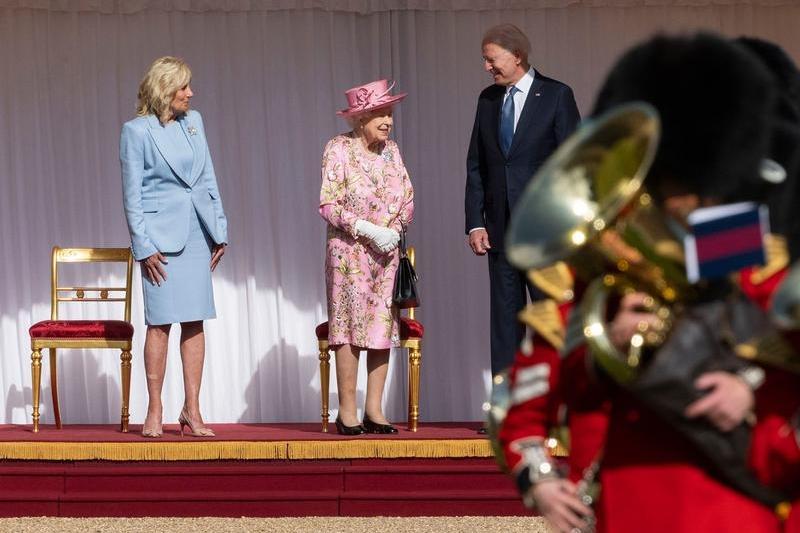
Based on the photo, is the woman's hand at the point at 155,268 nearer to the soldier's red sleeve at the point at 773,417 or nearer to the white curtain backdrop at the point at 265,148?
the white curtain backdrop at the point at 265,148

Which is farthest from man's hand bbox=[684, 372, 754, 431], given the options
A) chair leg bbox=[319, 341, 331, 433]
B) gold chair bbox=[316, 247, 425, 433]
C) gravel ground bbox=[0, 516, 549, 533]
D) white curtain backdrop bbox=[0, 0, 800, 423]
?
white curtain backdrop bbox=[0, 0, 800, 423]

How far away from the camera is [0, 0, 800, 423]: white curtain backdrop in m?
7.26

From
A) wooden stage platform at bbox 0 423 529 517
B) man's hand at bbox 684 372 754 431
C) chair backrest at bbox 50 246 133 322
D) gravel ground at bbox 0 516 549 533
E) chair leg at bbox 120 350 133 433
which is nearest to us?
man's hand at bbox 684 372 754 431

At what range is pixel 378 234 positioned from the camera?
19.1 feet

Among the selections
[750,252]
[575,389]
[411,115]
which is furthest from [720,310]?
[411,115]

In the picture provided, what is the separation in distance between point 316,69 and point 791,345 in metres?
5.79

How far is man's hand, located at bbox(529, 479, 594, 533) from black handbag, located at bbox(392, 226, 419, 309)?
396cm

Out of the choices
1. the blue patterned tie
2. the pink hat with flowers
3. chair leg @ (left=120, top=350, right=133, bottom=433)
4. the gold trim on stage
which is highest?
the pink hat with flowers

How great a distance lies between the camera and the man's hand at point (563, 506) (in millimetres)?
1853

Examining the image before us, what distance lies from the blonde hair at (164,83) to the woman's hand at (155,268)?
1.79ft

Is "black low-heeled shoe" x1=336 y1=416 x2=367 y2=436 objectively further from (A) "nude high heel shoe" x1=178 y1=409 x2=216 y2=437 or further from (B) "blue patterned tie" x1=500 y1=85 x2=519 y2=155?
(B) "blue patterned tie" x1=500 y1=85 x2=519 y2=155

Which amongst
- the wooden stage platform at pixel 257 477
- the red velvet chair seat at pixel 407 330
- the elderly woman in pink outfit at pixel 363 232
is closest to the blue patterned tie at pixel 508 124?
the elderly woman in pink outfit at pixel 363 232

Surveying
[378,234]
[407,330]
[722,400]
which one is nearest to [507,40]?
[378,234]

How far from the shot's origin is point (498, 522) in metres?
5.44
